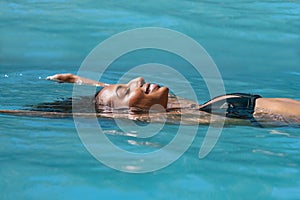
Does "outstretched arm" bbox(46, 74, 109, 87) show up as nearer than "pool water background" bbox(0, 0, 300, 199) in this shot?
No

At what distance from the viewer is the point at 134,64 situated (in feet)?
27.2

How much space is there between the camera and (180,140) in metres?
4.27

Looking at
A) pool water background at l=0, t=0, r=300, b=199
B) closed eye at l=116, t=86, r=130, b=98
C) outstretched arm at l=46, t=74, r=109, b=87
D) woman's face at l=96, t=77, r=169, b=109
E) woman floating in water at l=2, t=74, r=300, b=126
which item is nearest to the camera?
pool water background at l=0, t=0, r=300, b=199

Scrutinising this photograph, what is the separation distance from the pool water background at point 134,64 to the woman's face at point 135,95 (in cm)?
47

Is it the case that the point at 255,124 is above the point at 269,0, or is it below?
below

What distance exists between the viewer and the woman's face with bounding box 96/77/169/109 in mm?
5035

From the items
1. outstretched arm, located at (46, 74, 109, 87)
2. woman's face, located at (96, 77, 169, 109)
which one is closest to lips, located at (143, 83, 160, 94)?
woman's face, located at (96, 77, 169, 109)

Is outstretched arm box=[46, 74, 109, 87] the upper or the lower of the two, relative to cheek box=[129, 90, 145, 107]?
lower

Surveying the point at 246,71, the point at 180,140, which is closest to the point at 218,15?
the point at 246,71

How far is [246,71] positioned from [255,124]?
10.4 feet

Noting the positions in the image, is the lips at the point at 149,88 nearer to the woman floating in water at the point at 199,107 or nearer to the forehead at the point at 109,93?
the woman floating in water at the point at 199,107

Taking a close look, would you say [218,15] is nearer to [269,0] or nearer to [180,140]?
[269,0]

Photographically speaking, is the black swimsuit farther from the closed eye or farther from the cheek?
the closed eye

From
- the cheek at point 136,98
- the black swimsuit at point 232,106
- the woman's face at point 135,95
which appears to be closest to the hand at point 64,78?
the woman's face at point 135,95
